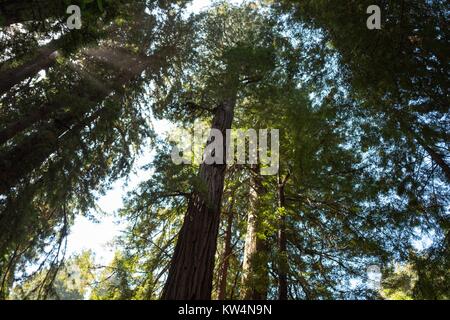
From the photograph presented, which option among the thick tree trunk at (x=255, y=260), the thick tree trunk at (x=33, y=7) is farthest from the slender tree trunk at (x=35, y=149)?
the thick tree trunk at (x=255, y=260)

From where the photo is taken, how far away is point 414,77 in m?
4.17

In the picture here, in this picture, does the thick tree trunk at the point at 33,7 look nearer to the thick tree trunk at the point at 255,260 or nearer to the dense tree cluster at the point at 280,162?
the dense tree cluster at the point at 280,162

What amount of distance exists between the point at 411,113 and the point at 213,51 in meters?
6.06

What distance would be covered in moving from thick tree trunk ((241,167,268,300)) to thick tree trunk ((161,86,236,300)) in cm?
89

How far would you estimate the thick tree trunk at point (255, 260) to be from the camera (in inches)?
182

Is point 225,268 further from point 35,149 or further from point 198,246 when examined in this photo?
point 35,149

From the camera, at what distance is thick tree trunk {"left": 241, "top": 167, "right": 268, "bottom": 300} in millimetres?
4625

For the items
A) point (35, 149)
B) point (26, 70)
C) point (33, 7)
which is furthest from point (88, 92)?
point (33, 7)

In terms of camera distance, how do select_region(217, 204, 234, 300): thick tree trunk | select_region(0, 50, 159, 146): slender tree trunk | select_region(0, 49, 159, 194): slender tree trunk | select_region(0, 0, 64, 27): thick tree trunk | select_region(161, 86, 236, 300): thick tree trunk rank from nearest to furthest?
select_region(0, 0, 64, 27): thick tree trunk
select_region(161, 86, 236, 300): thick tree trunk
select_region(0, 49, 159, 194): slender tree trunk
select_region(0, 50, 159, 146): slender tree trunk
select_region(217, 204, 234, 300): thick tree trunk

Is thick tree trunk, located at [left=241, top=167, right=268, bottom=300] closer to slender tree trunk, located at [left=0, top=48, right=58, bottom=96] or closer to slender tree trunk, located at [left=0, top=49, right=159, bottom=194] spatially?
slender tree trunk, located at [left=0, top=49, right=159, bottom=194]

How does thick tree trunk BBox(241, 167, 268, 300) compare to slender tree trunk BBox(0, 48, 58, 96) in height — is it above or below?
below

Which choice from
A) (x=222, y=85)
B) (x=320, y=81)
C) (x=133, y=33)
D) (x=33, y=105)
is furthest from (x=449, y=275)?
(x=133, y=33)

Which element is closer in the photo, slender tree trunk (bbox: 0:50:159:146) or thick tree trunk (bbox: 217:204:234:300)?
slender tree trunk (bbox: 0:50:159:146)

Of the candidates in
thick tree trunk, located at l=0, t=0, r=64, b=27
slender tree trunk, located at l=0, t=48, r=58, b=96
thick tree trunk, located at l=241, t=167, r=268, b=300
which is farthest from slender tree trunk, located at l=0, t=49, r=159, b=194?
thick tree trunk, located at l=241, t=167, r=268, b=300
